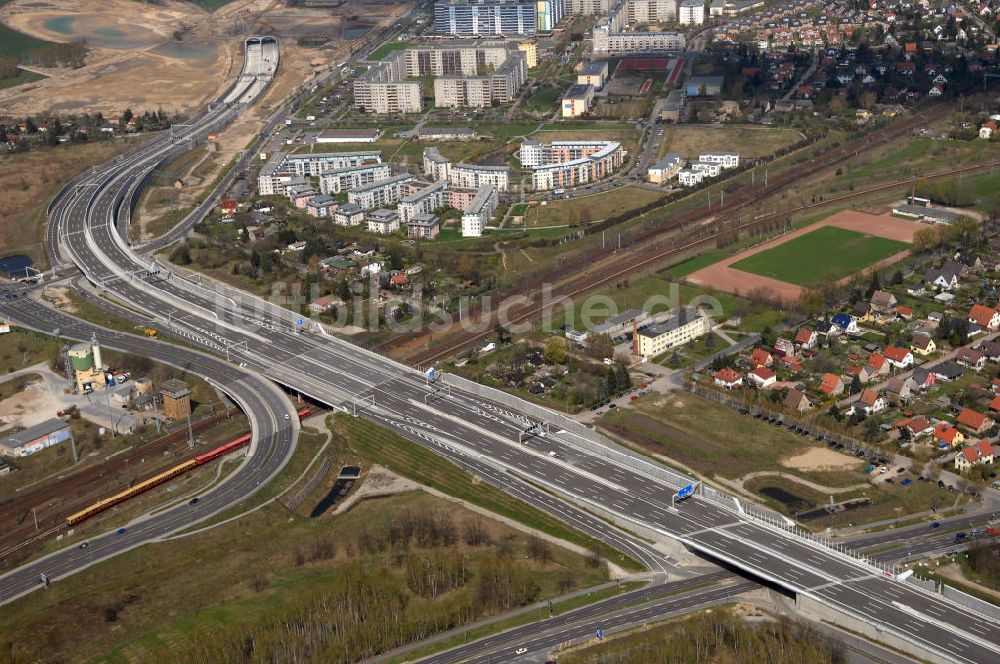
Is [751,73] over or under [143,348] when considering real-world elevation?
over

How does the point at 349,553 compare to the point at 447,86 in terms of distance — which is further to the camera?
the point at 447,86

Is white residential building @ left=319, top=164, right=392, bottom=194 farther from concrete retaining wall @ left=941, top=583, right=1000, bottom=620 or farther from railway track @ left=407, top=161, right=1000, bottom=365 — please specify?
concrete retaining wall @ left=941, top=583, right=1000, bottom=620

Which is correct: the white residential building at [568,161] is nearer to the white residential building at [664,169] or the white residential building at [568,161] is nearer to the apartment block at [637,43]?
the white residential building at [664,169]

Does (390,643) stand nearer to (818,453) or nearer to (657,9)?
(818,453)

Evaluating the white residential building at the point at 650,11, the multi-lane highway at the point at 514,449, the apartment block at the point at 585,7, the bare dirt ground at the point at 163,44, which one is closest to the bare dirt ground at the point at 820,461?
the multi-lane highway at the point at 514,449

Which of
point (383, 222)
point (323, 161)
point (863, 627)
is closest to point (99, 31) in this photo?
point (323, 161)

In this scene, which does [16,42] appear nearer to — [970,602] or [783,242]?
[783,242]

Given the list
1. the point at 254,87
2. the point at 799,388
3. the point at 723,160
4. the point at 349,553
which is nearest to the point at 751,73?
the point at 723,160

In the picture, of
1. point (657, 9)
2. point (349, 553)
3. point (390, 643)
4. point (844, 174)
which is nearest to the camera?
point (390, 643)
